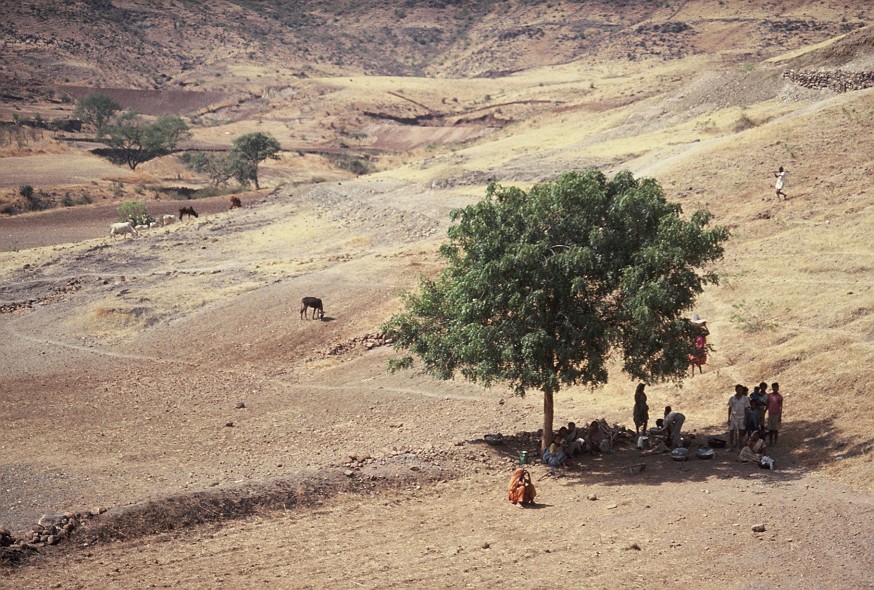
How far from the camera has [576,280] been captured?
15742 mm

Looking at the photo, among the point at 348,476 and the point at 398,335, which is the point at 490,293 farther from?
the point at 348,476

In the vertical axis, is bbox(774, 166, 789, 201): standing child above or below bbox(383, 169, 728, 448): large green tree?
above

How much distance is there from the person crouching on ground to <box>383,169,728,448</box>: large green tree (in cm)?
181

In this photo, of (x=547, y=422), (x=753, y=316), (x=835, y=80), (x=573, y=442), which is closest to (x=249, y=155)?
(x=835, y=80)

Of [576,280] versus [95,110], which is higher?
→ [95,110]

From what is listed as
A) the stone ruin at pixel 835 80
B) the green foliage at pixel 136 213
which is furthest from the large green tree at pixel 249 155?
the stone ruin at pixel 835 80

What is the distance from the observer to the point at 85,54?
122312 millimetres

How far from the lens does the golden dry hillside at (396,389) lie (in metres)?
13.2

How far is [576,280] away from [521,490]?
145 inches

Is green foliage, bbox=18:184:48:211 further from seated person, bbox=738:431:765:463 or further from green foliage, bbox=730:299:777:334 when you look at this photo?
seated person, bbox=738:431:765:463

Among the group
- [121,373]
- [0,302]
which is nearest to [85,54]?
[0,302]

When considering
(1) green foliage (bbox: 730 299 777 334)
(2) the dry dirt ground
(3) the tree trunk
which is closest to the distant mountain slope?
(1) green foliage (bbox: 730 299 777 334)

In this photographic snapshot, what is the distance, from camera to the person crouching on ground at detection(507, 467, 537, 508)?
1527 cm

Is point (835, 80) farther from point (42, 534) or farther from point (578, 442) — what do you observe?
point (42, 534)
